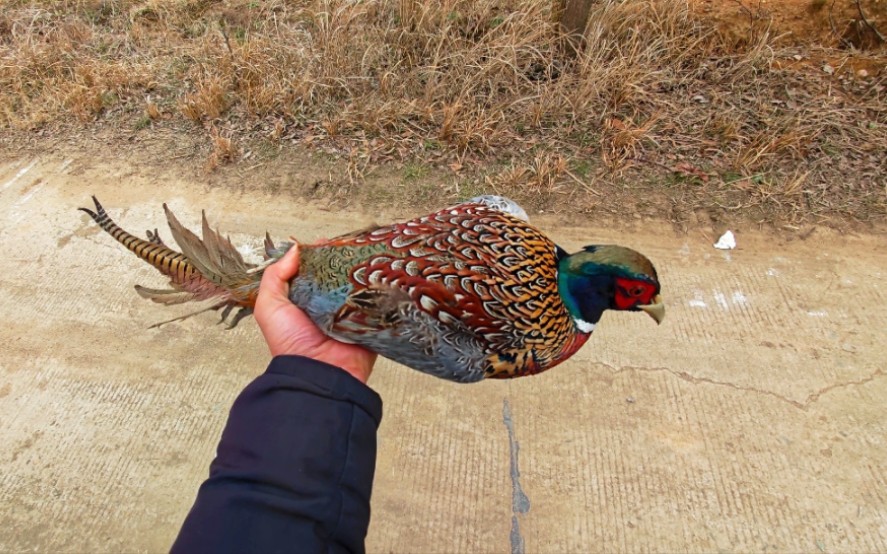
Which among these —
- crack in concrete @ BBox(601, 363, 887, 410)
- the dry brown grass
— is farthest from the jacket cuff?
the dry brown grass

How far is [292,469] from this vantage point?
1.40m

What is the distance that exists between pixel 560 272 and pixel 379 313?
0.70m

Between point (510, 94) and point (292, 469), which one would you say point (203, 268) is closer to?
point (292, 469)

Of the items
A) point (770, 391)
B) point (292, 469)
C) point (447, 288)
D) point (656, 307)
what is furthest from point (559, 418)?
point (292, 469)

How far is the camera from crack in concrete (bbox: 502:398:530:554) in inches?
92.2

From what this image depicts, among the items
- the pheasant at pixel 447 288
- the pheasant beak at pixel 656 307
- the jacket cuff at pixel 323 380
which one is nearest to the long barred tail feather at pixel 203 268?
the pheasant at pixel 447 288

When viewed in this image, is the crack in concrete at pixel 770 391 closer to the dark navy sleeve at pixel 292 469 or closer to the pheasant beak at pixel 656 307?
the pheasant beak at pixel 656 307

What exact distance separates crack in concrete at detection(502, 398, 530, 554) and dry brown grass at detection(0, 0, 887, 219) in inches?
67.4

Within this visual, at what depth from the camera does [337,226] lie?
11.7ft

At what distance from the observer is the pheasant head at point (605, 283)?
189cm

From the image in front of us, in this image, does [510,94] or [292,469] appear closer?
[292,469]

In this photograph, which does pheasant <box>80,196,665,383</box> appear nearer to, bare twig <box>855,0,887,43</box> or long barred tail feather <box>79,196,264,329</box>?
long barred tail feather <box>79,196,264,329</box>

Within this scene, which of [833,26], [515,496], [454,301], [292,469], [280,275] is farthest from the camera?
[833,26]

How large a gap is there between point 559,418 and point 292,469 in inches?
63.4
